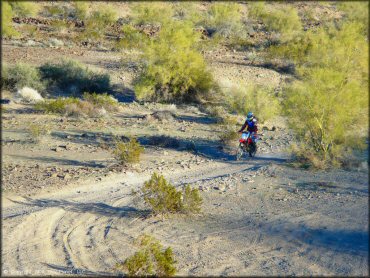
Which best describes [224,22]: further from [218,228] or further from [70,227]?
[70,227]

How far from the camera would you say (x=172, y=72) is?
83.6ft

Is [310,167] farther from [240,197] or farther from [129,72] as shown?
[129,72]

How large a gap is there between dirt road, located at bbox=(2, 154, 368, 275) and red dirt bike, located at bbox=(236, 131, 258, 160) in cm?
228

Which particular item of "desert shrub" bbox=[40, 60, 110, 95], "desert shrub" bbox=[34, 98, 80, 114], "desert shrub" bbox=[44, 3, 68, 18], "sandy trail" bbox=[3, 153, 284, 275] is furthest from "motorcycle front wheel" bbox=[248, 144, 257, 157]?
"desert shrub" bbox=[44, 3, 68, 18]

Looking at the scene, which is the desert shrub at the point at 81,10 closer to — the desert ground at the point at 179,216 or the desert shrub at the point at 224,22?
the desert shrub at the point at 224,22

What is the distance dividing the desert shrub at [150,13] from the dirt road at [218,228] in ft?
138

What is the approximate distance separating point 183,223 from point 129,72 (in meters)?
21.3

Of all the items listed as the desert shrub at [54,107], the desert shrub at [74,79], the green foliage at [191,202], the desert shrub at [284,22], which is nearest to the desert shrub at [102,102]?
the desert shrub at [54,107]

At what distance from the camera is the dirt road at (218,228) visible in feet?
25.5

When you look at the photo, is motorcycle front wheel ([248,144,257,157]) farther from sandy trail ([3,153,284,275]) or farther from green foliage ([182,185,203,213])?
green foliage ([182,185,203,213])

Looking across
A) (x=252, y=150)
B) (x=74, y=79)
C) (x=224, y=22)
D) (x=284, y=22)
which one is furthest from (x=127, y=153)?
(x=284, y=22)

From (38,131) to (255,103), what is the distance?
10.6 metres

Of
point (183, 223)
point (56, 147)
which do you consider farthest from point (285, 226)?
point (56, 147)

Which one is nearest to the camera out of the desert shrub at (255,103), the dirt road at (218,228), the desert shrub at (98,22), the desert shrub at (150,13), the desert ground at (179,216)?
the dirt road at (218,228)
